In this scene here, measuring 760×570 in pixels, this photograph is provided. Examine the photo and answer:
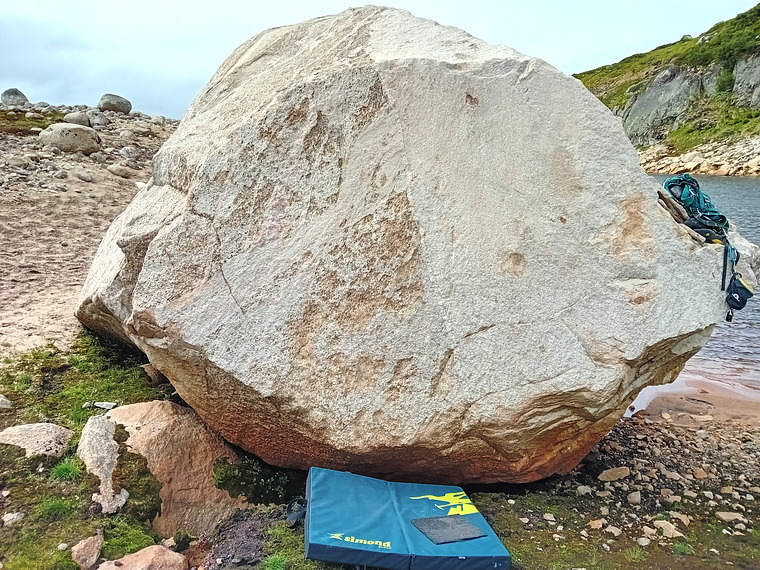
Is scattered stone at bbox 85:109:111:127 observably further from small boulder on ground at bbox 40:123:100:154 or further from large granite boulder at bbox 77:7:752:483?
large granite boulder at bbox 77:7:752:483

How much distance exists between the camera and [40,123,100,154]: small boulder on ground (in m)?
14.8

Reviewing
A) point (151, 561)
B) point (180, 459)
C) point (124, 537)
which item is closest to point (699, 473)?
point (180, 459)

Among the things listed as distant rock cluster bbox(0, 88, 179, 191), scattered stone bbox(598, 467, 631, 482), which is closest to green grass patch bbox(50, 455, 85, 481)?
scattered stone bbox(598, 467, 631, 482)

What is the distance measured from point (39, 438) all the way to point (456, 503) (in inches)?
122

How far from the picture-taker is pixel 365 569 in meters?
3.79

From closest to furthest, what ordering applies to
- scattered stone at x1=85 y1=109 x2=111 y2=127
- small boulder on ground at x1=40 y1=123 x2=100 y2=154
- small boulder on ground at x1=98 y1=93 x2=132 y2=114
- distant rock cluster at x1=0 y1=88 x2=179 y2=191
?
distant rock cluster at x1=0 y1=88 x2=179 y2=191 → small boulder on ground at x1=40 y1=123 x2=100 y2=154 → scattered stone at x1=85 y1=109 x2=111 y2=127 → small boulder on ground at x1=98 y1=93 x2=132 y2=114

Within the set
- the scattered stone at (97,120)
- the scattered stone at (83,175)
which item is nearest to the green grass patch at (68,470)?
the scattered stone at (83,175)

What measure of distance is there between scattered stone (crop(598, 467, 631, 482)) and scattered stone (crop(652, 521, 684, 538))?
2.27ft

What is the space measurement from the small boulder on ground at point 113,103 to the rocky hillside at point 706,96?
3395cm

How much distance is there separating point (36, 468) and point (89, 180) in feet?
33.5

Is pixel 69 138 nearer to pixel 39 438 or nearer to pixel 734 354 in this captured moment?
pixel 39 438

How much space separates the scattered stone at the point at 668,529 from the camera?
15.0ft

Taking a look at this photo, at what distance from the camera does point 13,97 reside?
88.4ft

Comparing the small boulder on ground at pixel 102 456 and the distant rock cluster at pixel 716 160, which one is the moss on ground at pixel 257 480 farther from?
the distant rock cluster at pixel 716 160
